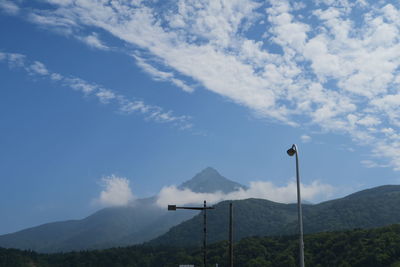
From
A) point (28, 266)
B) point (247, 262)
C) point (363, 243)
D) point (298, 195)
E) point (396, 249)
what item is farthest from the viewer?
point (28, 266)

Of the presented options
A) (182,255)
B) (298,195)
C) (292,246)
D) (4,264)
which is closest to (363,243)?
(292,246)

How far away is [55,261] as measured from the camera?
19788cm

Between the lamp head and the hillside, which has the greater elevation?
the lamp head

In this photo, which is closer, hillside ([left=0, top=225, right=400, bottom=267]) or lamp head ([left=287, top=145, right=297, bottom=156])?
lamp head ([left=287, top=145, right=297, bottom=156])

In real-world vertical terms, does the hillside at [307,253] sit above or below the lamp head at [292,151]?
below

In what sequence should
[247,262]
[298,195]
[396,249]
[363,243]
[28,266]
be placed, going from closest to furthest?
[298,195] < [396,249] < [363,243] < [247,262] < [28,266]

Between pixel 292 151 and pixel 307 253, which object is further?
pixel 307 253

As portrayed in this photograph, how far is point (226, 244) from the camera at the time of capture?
191 meters

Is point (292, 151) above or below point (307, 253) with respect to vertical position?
above

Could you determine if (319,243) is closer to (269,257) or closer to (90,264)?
(269,257)

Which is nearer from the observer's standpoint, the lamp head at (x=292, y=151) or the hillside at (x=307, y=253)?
the lamp head at (x=292, y=151)

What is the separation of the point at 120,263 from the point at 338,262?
106374 millimetres

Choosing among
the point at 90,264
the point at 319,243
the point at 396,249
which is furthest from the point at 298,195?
the point at 90,264

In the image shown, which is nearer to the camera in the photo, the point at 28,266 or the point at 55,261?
the point at 28,266
